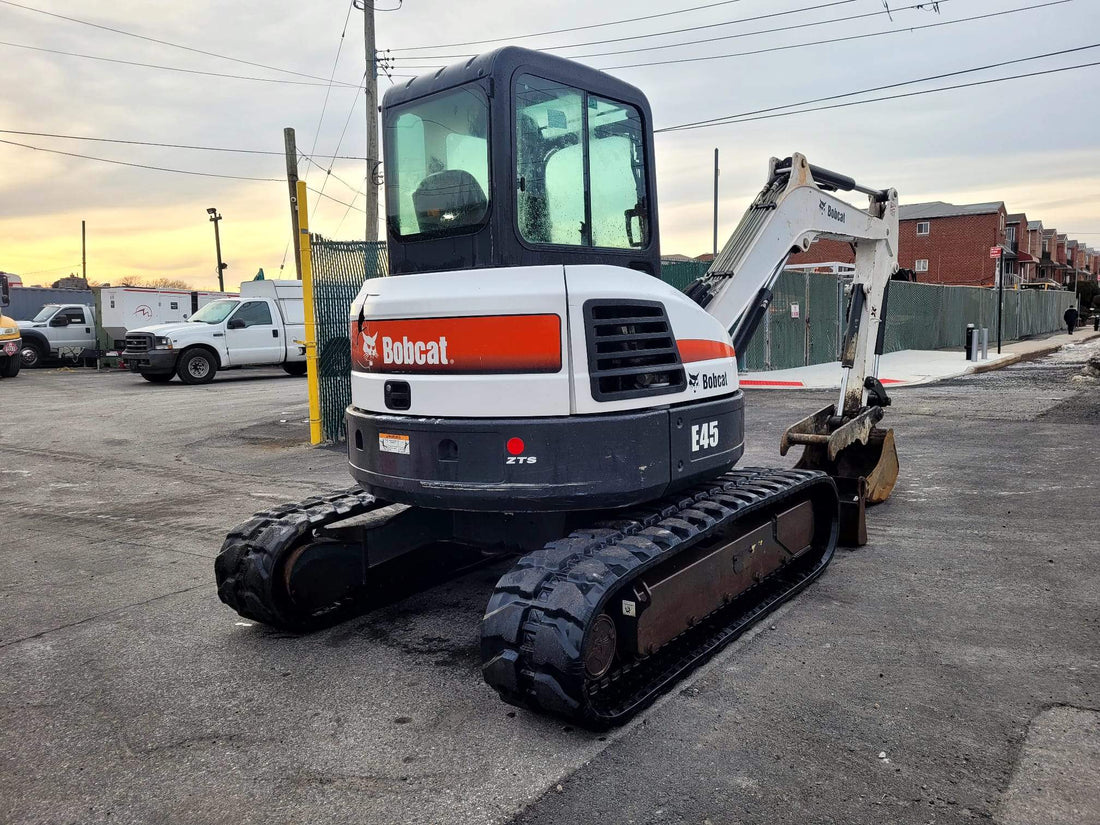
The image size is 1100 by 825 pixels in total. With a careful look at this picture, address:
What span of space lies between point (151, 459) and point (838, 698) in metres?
9.94

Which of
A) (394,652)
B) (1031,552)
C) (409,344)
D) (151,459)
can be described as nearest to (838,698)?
(394,652)

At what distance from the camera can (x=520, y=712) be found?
389cm

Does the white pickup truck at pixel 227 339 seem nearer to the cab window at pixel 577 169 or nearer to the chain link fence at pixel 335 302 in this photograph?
the chain link fence at pixel 335 302

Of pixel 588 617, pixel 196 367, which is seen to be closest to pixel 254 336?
pixel 196 367

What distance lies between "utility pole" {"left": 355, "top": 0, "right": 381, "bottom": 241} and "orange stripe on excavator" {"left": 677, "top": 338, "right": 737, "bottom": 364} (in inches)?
530

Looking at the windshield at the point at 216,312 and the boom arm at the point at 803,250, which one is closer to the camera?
the boom arm at the point at 803,250

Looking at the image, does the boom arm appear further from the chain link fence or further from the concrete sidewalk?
the concrete sidewalk

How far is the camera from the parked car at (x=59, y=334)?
91.9ft

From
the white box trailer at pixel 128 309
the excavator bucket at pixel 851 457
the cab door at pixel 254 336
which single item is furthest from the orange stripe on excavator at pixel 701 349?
the white box trailer at pixel 128 309

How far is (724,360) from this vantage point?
193 inches

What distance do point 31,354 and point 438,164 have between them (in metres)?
28.7

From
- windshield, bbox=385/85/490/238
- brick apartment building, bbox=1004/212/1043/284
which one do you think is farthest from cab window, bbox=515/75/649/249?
brick apartment building, bbox=1004/212/1043/284

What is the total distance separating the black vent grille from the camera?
4012 millimetres

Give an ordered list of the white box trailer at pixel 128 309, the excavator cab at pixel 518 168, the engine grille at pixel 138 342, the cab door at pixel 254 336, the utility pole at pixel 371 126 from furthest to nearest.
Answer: the white box trailer at pixel 128 309, the cab door at pixel 254 336, the engine grille at pixel 138 342, the utility pole at pixel 371 126, the excavator cab at pixel 518 168
